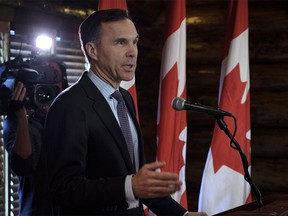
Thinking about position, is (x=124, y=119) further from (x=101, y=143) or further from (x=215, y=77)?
(x=215, y=77)

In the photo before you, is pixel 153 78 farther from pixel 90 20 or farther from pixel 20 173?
pixel 90 20

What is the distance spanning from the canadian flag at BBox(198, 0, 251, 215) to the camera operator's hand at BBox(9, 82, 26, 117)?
1528 mm

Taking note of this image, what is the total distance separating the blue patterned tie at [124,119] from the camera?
6.13ft

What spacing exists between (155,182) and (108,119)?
361 mm

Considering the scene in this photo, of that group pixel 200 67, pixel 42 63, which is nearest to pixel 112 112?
pixel 42 63

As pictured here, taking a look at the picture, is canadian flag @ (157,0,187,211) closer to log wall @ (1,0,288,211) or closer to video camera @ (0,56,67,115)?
log wall @ (1,0,288,211)

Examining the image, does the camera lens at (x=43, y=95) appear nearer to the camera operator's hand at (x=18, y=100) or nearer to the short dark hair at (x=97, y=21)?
the camera operator's hand at (x=18, y=100)

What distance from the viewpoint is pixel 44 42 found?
3.87 m

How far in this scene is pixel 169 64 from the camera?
3.82 m

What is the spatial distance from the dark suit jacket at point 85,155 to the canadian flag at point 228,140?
2164mm

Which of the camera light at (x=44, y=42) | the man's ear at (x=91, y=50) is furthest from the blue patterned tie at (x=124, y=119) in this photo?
the camera light at (x=44, y=42)

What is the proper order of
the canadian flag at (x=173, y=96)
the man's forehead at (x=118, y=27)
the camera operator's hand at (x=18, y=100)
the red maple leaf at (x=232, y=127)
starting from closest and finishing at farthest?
1. the man's forehead at (x=118, y=27)
2. the camera operator's hand at (x=18, y=100)
3. the canadian flag at (x=173, y=96)
4. the red maple leaf at (x=232, y=127)

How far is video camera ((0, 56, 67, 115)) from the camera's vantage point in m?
2.95

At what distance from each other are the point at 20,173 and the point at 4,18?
1137mm
